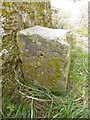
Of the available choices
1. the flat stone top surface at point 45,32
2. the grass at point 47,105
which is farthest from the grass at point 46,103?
the flat stone top surface at point 45,32

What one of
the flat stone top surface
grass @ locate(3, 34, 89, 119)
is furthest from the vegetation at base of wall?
the flat stone top surface

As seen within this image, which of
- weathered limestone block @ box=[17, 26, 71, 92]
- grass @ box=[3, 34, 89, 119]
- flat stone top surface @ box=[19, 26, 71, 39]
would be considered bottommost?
grass @ box=[3, 34, 89, 119]

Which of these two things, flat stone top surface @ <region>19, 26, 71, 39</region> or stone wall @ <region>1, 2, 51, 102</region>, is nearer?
stone wall @ <region>1, 2, 51, 102</region>

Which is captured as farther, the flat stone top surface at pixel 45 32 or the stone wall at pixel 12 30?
the flat stone top surface at pixel 45 32

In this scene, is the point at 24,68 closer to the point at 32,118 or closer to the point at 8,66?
the point at 8,66

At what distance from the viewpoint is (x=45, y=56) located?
7.00 ft

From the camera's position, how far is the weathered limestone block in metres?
2.08

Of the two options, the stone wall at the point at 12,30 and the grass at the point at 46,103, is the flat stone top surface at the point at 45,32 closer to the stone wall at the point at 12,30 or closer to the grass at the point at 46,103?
the stone wall at the point at 12,30

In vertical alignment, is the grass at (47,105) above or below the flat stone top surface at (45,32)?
below

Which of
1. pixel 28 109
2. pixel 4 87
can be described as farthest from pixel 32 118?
pixel 4 87

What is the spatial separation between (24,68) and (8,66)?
19 centimetres

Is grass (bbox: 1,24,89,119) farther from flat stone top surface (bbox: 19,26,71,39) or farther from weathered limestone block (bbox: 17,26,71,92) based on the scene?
flat stone top surface (bbox: 19,26,71,39)

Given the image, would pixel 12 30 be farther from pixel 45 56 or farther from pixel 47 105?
pixel 47 105

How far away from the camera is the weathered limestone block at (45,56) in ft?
6.82
